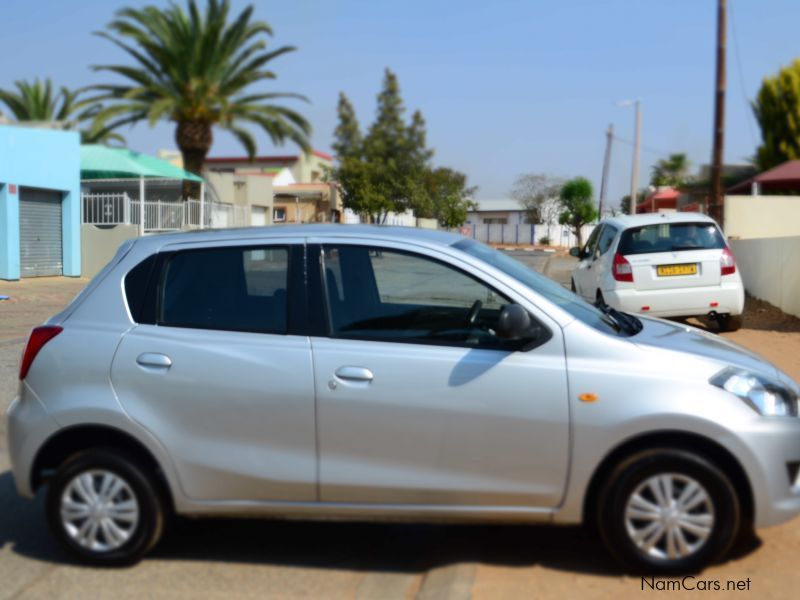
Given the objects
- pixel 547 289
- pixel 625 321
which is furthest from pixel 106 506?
pixel 625 321

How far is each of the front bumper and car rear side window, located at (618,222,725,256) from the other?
1.76ft

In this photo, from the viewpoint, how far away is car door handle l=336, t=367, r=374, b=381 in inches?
165

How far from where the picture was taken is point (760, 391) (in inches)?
163

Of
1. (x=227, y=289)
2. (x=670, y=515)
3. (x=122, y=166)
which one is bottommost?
(x=670, y=515)

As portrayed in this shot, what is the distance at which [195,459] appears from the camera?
4.34m

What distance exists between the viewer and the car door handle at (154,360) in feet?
14.3

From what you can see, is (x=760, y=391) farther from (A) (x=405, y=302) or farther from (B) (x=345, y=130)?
(B) (x=345, y=130)

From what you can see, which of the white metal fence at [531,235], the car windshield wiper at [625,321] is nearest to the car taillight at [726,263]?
the car windshield wiper at [625,321]

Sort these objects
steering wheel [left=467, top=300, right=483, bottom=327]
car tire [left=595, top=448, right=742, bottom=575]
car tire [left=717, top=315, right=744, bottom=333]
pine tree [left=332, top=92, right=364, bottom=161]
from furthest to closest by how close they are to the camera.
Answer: pine tree [left=332, top=92, right=364, bottom=161], car tire [left=717, top=315, right=744, bottom=333], steering wheel [left=467, top=300, right=483, bottom=327], car tire [left=595, top=448, right=742, bottom=575]

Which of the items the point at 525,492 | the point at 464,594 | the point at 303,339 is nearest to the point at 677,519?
the point at 525,492

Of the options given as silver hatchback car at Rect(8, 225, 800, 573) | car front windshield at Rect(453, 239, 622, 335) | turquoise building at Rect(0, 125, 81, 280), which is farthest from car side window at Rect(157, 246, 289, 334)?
turquoise building at Rect(0, 125, 81, 280)

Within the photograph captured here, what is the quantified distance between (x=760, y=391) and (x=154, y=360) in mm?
2889

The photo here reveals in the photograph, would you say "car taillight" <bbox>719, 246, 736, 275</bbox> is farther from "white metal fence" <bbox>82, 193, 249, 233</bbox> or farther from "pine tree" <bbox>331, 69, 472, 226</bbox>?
"pine tree" <bbox>331, 69, 472, 226</bbox>

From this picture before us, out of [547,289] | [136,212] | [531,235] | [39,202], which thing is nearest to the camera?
[547,289]
